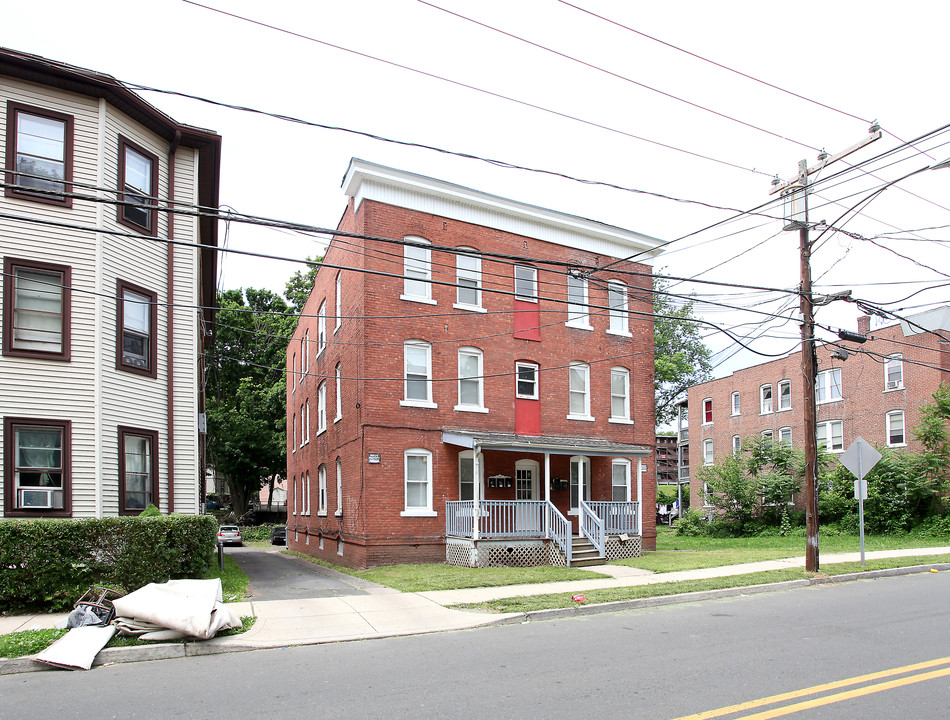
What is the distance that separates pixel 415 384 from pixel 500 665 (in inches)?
513

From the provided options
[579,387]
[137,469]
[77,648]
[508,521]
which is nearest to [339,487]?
[508,521]

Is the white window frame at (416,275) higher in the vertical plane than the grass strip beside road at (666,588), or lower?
higher

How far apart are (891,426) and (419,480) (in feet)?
89.3

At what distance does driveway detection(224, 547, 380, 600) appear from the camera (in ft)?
47.2

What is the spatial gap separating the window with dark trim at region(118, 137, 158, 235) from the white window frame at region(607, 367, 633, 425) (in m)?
14.3

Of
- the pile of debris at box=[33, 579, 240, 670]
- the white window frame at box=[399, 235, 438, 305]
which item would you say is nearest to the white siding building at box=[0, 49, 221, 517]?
the pile of debris at box=[33, 579, 240, 670]

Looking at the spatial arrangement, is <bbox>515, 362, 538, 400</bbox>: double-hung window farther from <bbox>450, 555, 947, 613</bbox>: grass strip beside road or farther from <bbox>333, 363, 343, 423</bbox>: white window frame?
<bbox>450, 555, 947, 613</bbox>: grass strip beside road

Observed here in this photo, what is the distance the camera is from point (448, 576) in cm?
1627

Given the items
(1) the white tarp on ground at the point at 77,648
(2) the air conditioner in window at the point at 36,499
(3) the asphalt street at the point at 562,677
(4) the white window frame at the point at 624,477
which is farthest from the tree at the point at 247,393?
(3) the asphalt street at the point at 562,677

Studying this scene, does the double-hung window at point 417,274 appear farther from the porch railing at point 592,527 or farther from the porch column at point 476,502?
the porch railing at point 592,527

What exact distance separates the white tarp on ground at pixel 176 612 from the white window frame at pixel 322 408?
15.9 meters

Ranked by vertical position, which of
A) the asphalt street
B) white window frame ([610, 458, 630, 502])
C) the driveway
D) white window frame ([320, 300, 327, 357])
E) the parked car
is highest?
white window frame ([320, 300, 327, 357])

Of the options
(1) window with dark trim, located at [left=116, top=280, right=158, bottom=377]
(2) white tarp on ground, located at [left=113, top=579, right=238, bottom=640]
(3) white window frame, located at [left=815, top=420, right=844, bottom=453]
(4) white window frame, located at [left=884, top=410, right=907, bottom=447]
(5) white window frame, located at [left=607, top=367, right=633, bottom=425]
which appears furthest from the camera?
(3) white window frame, located at [left=815, top=420, right=844, bottom=453]

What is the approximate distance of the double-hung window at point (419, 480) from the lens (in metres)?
20.3
